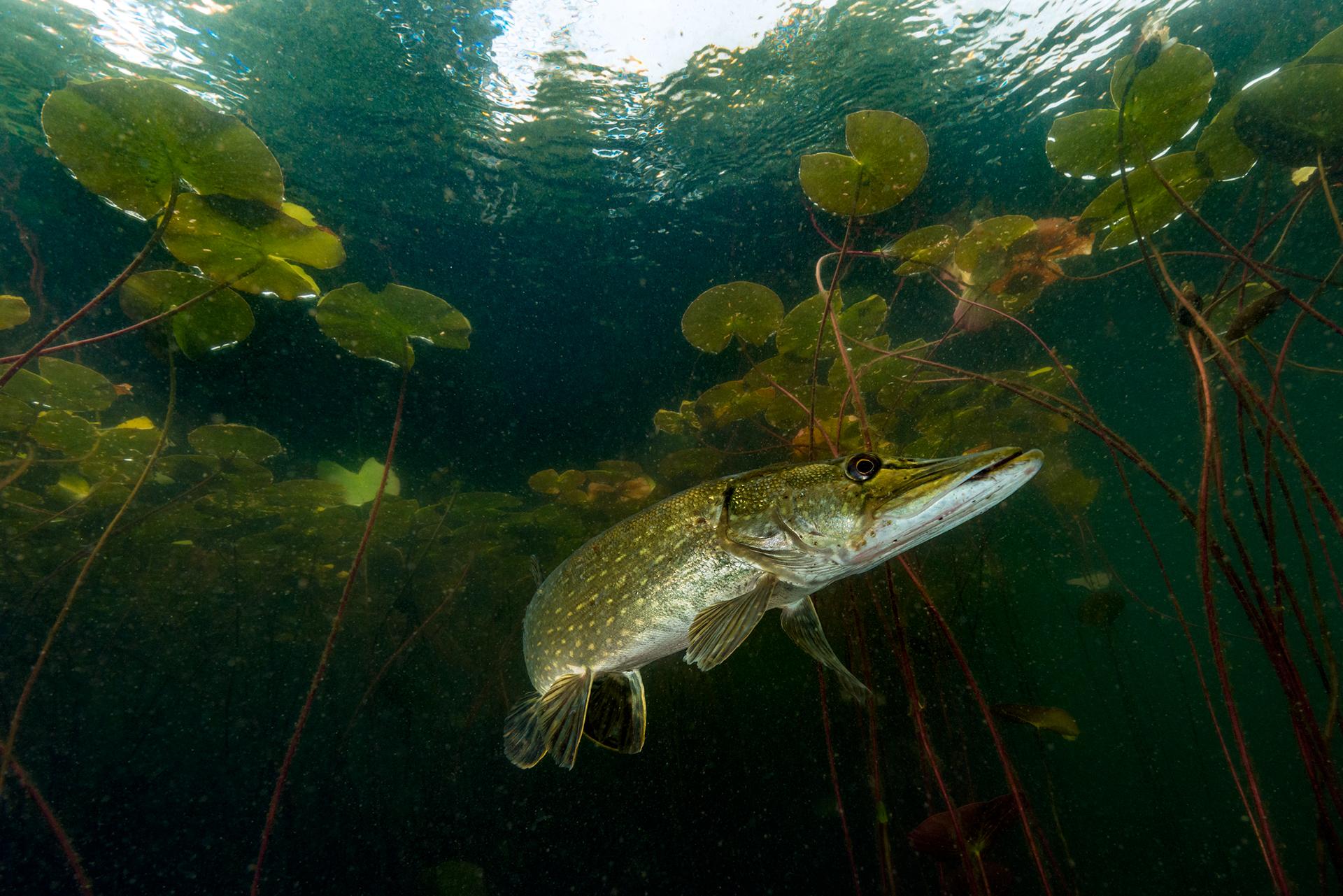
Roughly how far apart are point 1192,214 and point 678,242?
262 inches

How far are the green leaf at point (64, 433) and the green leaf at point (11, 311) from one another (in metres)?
2.29

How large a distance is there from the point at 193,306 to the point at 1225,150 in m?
7.31

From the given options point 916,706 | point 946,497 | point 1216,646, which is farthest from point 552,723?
point 1216,646

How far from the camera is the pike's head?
1.81 meters

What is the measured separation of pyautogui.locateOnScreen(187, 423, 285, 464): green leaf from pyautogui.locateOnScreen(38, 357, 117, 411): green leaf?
2.76ft

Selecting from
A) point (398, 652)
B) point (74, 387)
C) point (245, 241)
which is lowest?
point (398, 652)

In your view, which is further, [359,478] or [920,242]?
[359,478]

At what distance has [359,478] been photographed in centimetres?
1079

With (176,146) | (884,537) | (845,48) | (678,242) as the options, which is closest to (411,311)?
(176,146)

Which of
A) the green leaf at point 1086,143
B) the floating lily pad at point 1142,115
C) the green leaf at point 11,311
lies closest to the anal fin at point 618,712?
the floating lily pad at point 1142,115

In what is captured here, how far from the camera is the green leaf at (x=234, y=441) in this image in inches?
244

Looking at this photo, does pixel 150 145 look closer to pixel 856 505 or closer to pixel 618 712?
pixel 618 712

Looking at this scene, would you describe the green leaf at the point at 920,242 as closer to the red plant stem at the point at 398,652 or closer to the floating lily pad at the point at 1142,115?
the floating lily pad at the point at 1142,115

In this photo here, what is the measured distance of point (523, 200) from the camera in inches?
297
